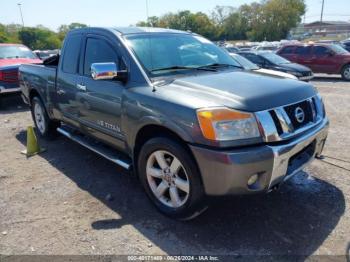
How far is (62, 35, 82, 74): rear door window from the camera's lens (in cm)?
463

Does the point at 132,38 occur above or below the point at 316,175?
above

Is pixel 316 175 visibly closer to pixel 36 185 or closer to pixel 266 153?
pixel 266 153

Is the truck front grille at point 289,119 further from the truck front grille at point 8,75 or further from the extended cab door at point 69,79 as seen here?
the truck front grille at point 8,75

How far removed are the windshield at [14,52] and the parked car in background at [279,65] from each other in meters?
8.47

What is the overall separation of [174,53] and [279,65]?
10.2m

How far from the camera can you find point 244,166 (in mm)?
2715

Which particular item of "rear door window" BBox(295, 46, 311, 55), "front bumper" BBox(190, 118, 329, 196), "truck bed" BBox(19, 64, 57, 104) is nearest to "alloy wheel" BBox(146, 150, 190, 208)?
"front bumper" BBox(190, 118, 329, 196)

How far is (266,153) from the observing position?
2.74 metres

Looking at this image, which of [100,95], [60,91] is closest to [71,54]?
[60,91]

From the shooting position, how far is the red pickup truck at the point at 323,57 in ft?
47.2

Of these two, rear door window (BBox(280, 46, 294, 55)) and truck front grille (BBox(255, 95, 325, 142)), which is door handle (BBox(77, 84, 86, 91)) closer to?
truck front grille (BBox(255, 95, 325, 142))

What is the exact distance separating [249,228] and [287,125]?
3.40 ft

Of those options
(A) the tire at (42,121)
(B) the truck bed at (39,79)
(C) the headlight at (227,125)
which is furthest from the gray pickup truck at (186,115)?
(A) the tire at (42,121)

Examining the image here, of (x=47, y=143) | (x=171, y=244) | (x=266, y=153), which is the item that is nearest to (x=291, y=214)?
(x=266, y=153)
